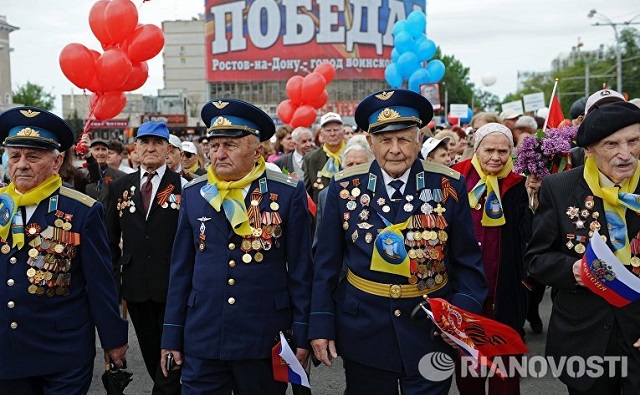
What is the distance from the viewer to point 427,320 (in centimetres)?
352

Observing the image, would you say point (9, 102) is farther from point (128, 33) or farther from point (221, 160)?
point (221, 160)

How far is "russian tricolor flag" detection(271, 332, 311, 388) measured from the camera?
3.51 metres

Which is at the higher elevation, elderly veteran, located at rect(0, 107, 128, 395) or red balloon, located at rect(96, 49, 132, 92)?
red balloon, located at rect(96, 49, 132, 92)

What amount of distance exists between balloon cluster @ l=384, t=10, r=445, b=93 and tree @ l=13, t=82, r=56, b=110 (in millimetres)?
60654

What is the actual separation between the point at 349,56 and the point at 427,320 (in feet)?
188

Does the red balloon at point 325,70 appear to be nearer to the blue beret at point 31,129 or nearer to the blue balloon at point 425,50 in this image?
the blue balloon at point 425,50

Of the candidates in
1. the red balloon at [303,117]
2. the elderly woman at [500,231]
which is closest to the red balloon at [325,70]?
the red balloon at [303,117]

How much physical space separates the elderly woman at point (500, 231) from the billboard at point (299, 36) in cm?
5380

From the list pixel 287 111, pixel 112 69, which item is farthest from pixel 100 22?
pixel 287 111

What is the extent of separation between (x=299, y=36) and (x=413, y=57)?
43.1 metres

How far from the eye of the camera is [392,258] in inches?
137

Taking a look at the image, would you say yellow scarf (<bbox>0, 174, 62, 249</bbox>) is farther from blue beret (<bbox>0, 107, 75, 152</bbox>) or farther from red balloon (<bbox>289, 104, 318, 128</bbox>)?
red balloon (<bbox>289, 104, 318, 128</bbox>)

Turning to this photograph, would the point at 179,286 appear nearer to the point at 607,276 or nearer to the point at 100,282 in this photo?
the point at 100,282

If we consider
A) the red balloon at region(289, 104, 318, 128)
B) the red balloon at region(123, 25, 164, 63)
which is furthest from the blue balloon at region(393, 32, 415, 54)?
the red balloon at region(123, 25, 164, 63)
